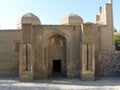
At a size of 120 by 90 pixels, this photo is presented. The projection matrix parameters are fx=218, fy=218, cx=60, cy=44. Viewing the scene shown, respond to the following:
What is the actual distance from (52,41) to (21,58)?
4631 millimetres

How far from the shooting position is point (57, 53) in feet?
75.5

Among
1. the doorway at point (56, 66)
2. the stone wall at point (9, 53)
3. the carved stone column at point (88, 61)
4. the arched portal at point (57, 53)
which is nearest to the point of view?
the carved stone column at point (88, 61)

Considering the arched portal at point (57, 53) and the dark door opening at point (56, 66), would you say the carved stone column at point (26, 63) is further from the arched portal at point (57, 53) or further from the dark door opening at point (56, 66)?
the dark door opening at point (56, 66)

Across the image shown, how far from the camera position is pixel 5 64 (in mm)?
23344

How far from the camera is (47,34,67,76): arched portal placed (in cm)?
2280

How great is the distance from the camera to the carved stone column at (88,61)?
19500 millimetres

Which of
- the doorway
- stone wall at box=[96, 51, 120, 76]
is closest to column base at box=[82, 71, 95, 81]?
stone wall at box=[96, 51, 120, 76]

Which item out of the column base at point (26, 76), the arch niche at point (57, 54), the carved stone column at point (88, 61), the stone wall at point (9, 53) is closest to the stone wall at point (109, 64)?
the carved stone column at point (88, 61)

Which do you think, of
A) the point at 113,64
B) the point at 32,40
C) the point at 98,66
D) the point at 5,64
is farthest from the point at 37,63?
the point at 113,64

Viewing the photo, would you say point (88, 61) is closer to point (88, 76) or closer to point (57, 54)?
point (88, 76)

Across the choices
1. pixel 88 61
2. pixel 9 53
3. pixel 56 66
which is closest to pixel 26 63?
pixel 9 53

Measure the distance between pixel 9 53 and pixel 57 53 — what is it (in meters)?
5.19

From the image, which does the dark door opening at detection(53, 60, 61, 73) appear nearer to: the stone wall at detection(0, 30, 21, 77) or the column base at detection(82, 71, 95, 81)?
the stone wall at detection(0, 30, 21, 77)

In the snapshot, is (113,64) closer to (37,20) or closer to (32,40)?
(32,40)
